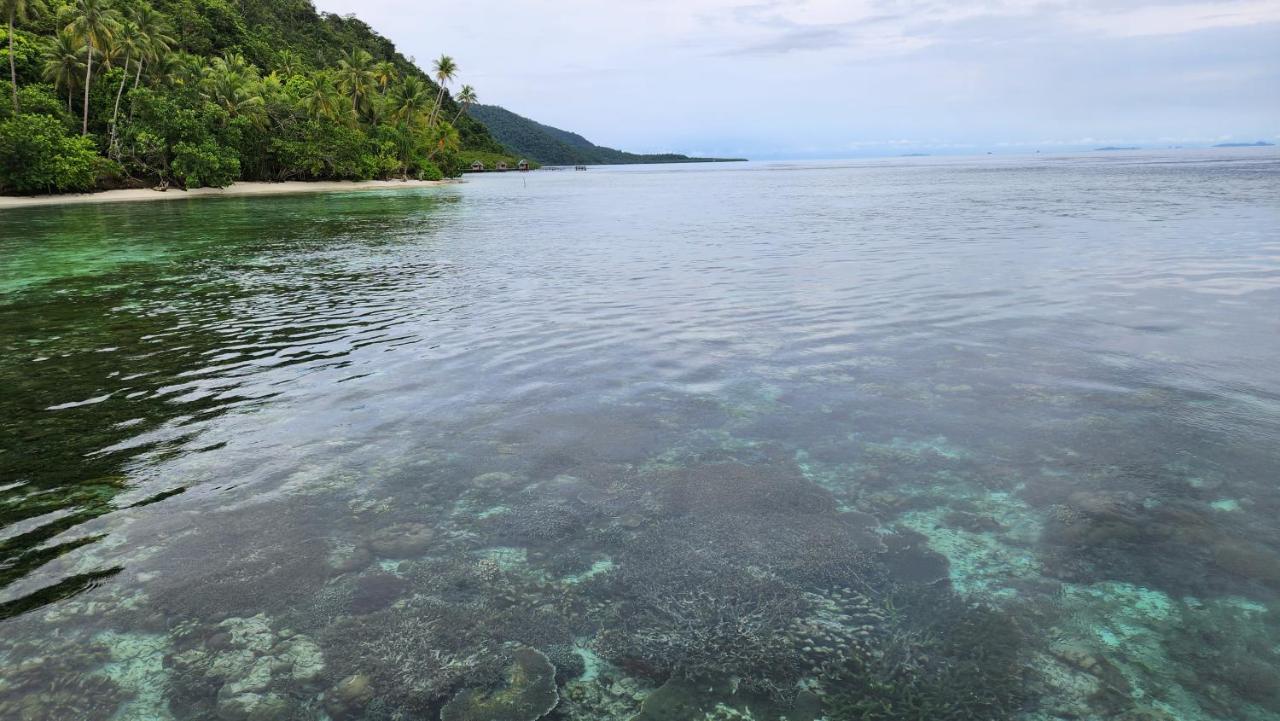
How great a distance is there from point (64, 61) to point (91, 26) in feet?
19.5

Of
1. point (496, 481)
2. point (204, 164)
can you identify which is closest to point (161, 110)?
point (204, 164)

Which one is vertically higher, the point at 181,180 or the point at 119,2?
the point at 119,2

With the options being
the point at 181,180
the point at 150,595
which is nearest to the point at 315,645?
the point at 150,595

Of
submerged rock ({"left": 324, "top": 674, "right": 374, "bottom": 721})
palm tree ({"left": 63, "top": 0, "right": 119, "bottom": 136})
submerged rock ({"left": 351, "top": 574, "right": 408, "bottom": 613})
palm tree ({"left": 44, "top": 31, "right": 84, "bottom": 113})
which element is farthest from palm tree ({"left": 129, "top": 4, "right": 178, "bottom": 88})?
submerged rock ({"left": 324, "top": 674, "right": 374, "bottom": 721})

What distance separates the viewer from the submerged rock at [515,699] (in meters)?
4.18

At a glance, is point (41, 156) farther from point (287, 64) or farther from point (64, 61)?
point (287, 64)

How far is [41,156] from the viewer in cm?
6216

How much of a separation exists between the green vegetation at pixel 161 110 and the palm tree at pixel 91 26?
13 cm

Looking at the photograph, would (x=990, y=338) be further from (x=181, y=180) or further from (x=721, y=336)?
(x=181, y=180)

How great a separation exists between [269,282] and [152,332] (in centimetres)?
741

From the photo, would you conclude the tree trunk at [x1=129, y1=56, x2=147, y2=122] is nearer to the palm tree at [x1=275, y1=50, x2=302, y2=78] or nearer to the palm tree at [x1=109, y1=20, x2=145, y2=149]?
the palm tree at [x1=109, y1=20, x2=145, y2=149]

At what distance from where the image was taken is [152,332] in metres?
14.8

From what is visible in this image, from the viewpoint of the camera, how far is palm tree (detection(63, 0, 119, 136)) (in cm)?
6662

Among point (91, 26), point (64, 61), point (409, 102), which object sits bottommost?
point (64, 61)
